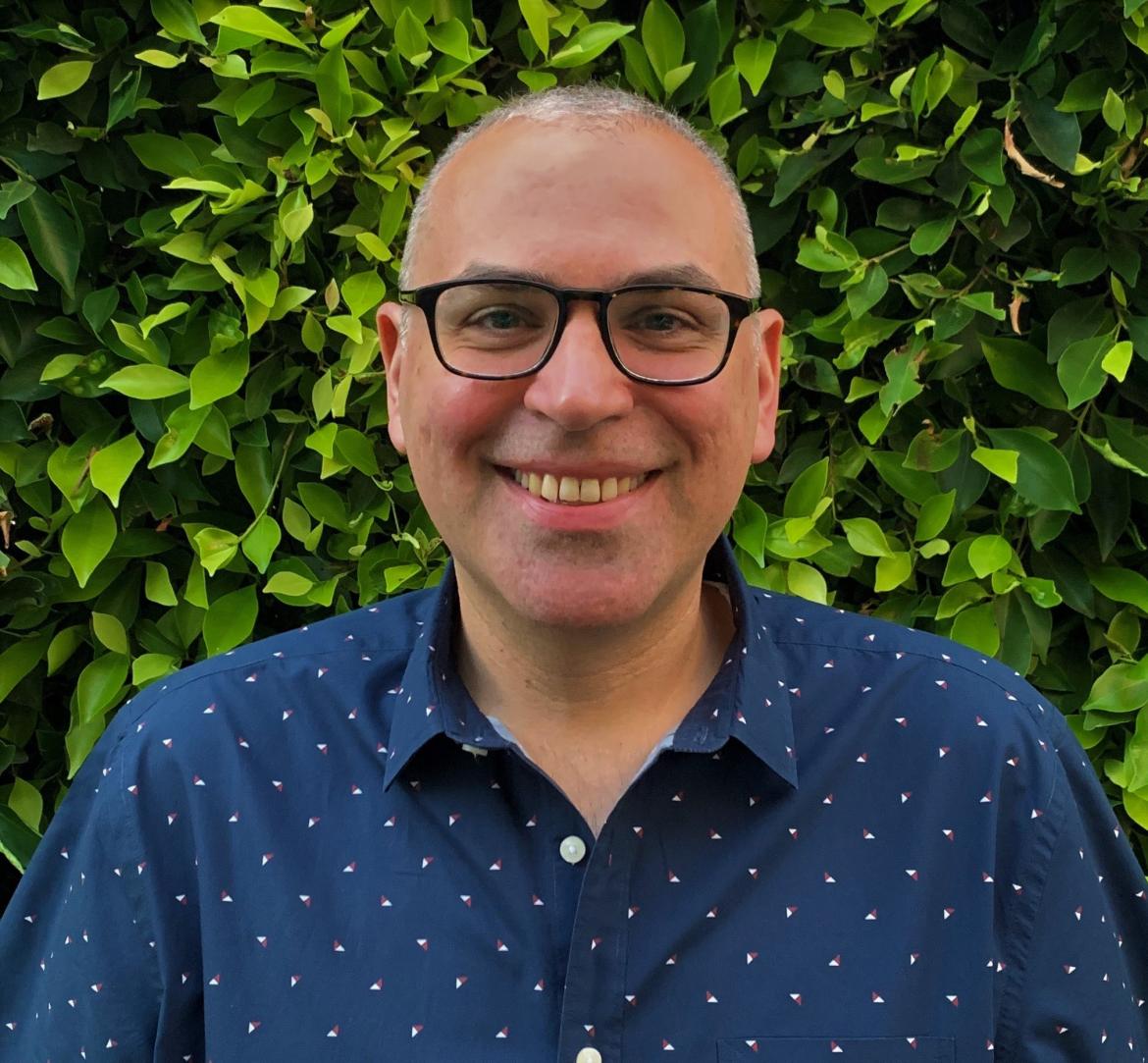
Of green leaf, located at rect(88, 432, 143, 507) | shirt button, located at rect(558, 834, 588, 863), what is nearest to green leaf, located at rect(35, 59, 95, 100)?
green leaf, located at rect(88, 432, 143, 507)

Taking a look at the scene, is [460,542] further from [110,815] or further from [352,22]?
[352,22]

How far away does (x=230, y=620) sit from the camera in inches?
72.9

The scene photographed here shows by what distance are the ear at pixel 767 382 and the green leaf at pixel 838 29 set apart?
470 millimetres

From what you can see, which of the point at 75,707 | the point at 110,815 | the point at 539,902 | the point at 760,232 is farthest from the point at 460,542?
the point at 75,707

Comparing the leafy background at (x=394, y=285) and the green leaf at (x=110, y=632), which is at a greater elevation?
the leafy background at (x=394, y=285)

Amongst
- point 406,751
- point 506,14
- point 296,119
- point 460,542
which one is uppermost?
point 506,14

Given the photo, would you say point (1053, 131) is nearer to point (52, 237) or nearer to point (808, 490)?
point (808, 490)

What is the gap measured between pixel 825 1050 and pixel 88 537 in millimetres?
1350

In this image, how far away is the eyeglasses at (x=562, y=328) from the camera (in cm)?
131

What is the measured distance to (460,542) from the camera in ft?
4.64

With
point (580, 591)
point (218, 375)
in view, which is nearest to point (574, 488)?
point (580, 591)

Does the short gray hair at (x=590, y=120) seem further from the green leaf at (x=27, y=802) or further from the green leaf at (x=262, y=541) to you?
the green leaf at (x=27, y=802)

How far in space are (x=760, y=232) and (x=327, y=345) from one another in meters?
0.75

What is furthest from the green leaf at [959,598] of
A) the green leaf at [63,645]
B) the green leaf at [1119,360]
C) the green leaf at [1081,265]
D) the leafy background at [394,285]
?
the green leaf at [63,645]
